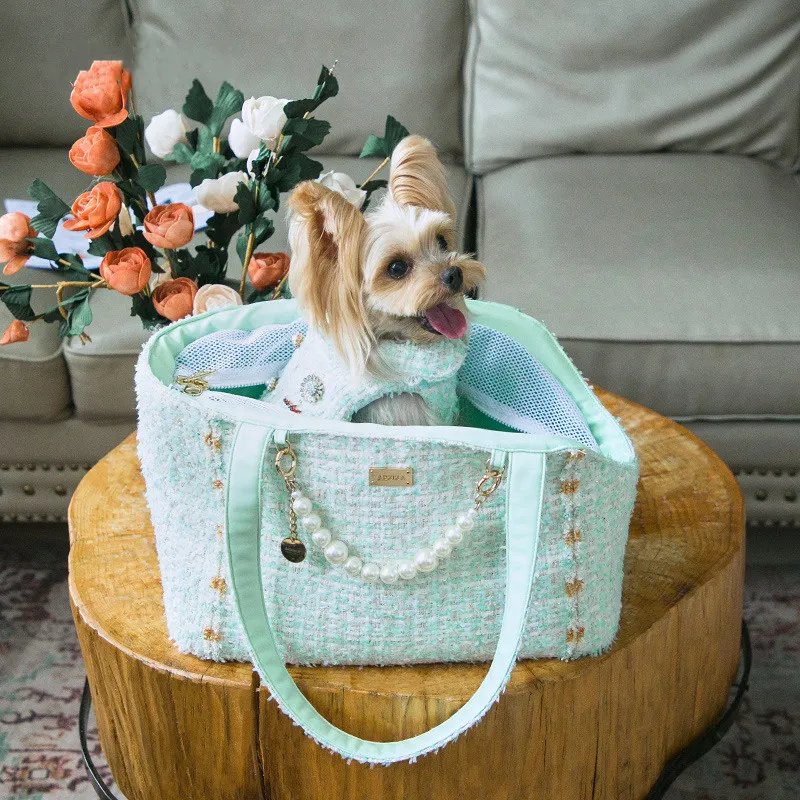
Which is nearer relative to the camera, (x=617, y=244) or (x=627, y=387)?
(x=627, y=387)

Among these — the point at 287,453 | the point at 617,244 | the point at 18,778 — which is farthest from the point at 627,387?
the point at 18,778

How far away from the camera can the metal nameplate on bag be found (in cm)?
78

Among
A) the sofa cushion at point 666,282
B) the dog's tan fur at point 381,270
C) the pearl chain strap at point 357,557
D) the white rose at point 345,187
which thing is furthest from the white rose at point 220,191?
the sofa cushion at point 666,282

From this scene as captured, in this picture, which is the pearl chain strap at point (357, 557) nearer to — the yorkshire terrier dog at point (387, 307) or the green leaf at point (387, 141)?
the yorkshire terrier dog at point (387, 307)

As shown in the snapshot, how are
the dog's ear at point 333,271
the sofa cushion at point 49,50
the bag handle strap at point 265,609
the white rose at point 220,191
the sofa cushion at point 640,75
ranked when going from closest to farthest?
the bag handle strap at point 265,609, the dog's ear at point 333,271, the white rose at point 220,191, the sofa cushion at point 640,75, the sofa cushion at point 49,50

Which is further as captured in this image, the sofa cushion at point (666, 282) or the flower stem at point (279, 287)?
the sofa cushion at point (666, 282)

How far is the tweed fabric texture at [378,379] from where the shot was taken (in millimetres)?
938

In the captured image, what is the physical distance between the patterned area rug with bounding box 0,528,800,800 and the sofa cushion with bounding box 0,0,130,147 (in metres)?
0.96

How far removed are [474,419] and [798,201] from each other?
1.06 m

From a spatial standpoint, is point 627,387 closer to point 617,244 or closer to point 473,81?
point 617,244

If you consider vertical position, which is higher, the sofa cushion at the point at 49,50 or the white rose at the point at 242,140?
the sofa cushion at the point at 49,50

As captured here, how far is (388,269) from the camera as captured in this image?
953 mm

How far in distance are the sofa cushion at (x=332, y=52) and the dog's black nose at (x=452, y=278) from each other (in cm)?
114

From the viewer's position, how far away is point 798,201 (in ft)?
6.00
